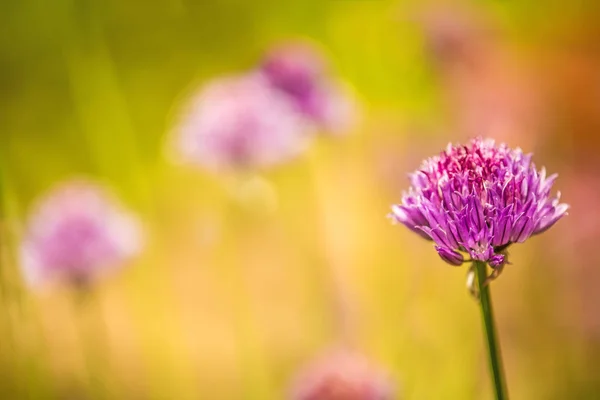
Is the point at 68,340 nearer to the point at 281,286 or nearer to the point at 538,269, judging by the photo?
the point at 281,286

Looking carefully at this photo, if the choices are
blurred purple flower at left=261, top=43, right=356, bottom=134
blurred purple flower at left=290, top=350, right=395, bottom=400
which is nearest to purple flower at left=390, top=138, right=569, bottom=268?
blurred purple flower at left=290, top=350, right=395, bottom=400

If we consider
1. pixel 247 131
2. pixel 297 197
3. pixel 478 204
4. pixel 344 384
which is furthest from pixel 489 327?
pixel 297 197

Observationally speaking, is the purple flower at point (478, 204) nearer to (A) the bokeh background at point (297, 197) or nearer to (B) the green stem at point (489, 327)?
(B) the green stem at point (489, 327)

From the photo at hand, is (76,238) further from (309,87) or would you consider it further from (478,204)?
(478,204)

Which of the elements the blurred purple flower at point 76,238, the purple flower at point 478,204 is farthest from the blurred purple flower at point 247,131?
the purple flower at point 478,204

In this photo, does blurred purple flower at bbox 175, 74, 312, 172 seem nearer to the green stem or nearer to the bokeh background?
the bokeh background
